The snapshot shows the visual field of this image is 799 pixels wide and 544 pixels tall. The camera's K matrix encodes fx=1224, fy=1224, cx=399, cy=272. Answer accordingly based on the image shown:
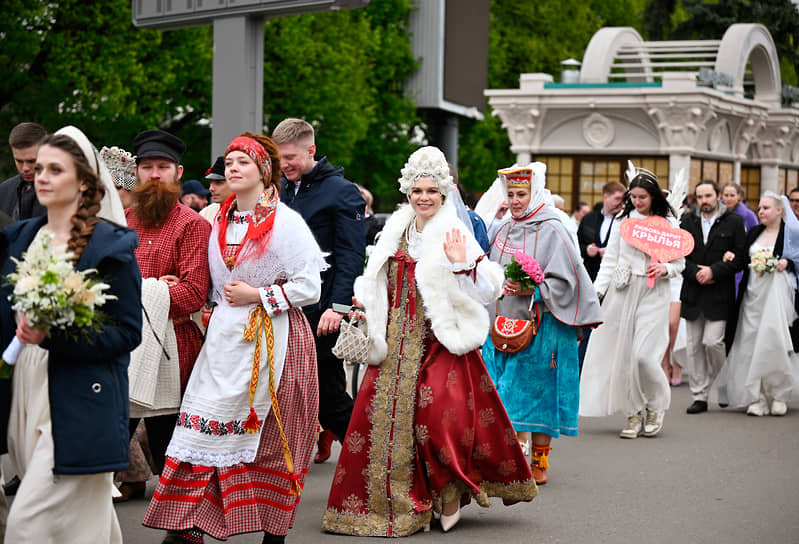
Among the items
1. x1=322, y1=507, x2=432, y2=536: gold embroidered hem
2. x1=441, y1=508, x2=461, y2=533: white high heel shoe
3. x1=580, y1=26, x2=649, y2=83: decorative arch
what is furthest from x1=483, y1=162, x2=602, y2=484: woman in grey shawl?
x1=580, y1=26, x2=649, y2=83: decorative arch

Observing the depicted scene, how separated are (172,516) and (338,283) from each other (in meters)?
2.14

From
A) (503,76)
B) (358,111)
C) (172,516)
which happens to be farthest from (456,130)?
(172,516)

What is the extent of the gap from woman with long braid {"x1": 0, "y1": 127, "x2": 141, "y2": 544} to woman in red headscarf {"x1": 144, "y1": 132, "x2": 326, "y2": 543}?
3.57ft

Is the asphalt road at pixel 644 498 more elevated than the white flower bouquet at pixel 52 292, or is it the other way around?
the white flower bouquet at pixel 52 292

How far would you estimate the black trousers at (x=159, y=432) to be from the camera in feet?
21.9

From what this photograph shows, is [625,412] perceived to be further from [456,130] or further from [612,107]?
[456,130]

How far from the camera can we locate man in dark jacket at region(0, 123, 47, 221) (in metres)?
7.74

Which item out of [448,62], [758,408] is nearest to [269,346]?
[758,408]

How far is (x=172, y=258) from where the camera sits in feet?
21.1

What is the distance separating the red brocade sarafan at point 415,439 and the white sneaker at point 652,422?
3.77 meters

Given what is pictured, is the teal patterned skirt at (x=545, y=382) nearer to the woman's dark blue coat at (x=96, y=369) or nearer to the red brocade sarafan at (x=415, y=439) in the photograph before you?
the red brocade sarafan at (x=415, y=439)

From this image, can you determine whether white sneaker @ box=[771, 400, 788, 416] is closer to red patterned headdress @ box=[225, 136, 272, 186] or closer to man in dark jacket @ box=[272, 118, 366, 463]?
man in dark jacket @ box=[272, 118, 366, 463]

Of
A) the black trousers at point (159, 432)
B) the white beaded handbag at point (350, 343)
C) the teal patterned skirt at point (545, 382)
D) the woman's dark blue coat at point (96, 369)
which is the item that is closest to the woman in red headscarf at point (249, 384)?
the white beaded handbag at point (350, 343)

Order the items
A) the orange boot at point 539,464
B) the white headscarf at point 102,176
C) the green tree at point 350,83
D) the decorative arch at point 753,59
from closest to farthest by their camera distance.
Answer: the white headscarf at point 102,176
the orange boot at point 539,464
the decorative arch at point 753,59
the green tree at point 350,83
